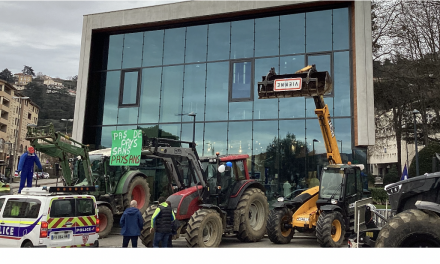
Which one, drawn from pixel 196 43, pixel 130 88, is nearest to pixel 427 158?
pixel 196 43

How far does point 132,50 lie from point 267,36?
30.2 ft

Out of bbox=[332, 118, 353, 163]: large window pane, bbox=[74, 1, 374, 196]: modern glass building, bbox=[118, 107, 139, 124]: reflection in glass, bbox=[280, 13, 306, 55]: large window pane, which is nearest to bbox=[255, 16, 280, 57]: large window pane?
bbox=[74, 1, 374, 196]: modern glass building

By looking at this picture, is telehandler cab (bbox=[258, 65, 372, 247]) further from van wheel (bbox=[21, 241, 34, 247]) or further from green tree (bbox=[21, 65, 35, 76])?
green tree (bbox=[21, 65, 35, 76])

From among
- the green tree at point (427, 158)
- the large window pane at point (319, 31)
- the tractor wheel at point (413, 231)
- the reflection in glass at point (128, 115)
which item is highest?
the large window pane at point (319, 31)

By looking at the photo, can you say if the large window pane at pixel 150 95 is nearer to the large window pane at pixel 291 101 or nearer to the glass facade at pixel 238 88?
the glass facade at pixel 238 88

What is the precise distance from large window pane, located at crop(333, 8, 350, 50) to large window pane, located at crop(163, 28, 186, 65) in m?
9.31

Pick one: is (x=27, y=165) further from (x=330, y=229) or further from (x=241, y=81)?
(x=241, y=81)

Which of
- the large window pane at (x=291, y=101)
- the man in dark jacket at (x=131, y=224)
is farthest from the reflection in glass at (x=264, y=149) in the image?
the man in dark jacket at (x=131, y=224)

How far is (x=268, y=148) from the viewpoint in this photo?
73.4ft

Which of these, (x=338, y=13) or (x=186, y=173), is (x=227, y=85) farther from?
(x=186, y=173)

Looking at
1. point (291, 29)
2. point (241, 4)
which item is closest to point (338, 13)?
point (291, 29)

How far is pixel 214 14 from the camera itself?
2427 cm

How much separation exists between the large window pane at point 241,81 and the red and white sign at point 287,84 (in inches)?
417

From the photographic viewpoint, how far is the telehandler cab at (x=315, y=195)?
12.4m
